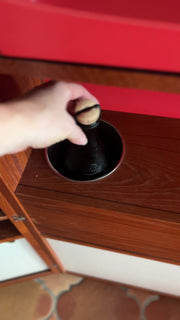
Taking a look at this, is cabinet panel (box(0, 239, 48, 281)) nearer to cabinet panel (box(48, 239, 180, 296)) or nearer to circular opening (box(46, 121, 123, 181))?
cabinet panel (box(48, 239, 180, 296))

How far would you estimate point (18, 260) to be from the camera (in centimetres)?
97

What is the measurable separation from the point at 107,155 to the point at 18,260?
53cm

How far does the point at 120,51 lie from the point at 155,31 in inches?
1.5

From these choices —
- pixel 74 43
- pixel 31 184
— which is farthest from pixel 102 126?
pixel 74 43

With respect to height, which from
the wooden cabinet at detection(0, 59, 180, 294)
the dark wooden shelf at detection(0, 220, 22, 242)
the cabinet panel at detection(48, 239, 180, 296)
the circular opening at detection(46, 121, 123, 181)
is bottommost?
the cabinet panel at detection(48, 239, 180, 296)

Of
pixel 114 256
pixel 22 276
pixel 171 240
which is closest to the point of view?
pixel 171 240

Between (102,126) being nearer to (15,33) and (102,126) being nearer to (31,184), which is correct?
(31,184)

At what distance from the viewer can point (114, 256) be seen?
802mm

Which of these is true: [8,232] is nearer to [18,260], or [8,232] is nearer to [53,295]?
[18,260]

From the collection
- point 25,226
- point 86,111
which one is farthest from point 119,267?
point 86,111

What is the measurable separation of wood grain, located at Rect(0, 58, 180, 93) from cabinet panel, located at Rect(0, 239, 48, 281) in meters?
0.58

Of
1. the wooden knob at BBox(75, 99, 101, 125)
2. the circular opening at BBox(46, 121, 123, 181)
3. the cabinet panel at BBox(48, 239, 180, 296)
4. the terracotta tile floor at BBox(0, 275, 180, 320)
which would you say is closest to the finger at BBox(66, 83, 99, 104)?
the wooden knob at BBox(75, 99, 101, 125)

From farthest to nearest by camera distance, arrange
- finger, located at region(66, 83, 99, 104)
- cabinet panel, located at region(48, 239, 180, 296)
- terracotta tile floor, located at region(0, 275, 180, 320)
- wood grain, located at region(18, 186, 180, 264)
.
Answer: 1. terracotta tile floor, located at region(0, 275, 180, 320)
2. cabinet panel, located at region(48, 239, 180, 296)
3. wood grain, located at region(18, 186, 180, 264)
4. finger, located at region(66, 83, 99, 104)

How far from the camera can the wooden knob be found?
48 cm
